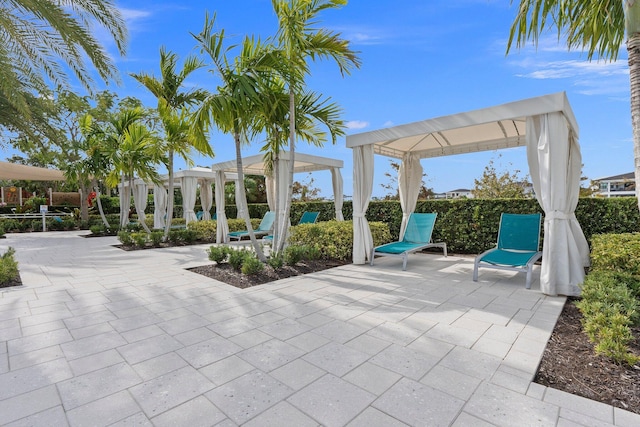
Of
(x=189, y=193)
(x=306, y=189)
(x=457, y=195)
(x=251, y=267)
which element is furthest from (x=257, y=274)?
(x=306, y=189)

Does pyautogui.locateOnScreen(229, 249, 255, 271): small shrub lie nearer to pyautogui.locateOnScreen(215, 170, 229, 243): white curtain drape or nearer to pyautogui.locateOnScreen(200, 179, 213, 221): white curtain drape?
pyautogui.locateOnScreen(215, 170, 229, 243): white curtain drape

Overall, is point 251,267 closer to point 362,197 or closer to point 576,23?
point 362,197

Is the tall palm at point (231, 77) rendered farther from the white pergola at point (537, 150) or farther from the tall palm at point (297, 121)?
the white pergola at point (537, 150)

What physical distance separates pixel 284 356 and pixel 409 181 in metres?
6.48

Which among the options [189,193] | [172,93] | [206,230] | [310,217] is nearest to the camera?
[172,93]

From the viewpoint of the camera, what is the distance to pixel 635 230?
5.91 metres

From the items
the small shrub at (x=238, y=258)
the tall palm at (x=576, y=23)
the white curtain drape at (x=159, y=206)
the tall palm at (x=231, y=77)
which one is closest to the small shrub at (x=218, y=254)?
the small shrub at (x=238, y=258)

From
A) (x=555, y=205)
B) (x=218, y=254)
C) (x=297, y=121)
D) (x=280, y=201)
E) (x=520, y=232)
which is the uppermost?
(x=297, y=121)

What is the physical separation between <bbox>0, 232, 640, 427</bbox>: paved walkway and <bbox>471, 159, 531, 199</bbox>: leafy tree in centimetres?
1005

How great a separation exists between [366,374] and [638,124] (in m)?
3.34

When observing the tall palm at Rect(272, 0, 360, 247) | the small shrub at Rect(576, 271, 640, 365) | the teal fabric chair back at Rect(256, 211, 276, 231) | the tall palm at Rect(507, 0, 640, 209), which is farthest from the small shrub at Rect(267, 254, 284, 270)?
the tall palm at Rect(507, 0, 640, 209)

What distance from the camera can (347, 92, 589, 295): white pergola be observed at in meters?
4.39

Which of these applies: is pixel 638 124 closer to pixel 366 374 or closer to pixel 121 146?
pixel 366 374

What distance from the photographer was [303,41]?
541cm
